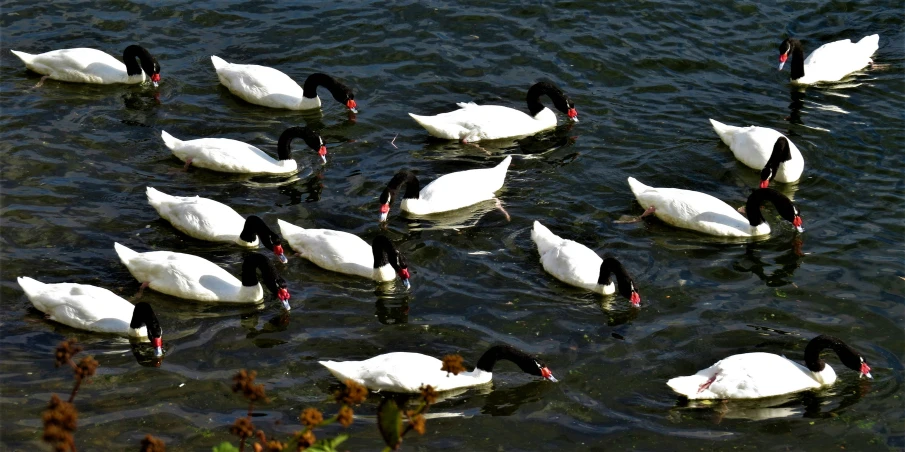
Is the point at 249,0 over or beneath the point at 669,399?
over

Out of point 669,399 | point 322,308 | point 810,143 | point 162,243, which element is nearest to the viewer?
point 669,399

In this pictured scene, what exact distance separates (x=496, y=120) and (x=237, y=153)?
3.71 metres

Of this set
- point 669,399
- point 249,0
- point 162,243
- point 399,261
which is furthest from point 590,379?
point 249,0

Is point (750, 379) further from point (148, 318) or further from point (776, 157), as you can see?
point (148, 318)

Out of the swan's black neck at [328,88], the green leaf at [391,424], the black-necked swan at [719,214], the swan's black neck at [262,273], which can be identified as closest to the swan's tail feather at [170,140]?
the swan's black neck at [328,88]

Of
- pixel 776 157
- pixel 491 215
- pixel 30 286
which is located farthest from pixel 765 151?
pixel 30 286

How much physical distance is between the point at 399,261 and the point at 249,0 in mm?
8853

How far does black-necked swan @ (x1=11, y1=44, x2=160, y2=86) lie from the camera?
16.8 meters

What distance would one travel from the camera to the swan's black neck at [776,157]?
14755 millimetres

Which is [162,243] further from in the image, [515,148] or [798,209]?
[798,209]

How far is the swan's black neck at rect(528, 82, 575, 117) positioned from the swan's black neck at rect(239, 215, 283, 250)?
5.03 m

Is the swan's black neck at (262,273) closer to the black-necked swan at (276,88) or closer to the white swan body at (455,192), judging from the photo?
the white swan body at (455,192)

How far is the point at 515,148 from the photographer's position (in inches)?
637

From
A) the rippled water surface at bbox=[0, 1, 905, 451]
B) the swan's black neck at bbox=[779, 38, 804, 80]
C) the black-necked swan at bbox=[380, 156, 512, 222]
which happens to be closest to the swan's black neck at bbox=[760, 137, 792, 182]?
the rippled water surface at bbox=[0, 1, 905, 451]
